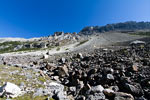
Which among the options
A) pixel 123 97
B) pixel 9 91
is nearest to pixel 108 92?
pixel 123 97

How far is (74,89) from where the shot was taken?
23.9 feet

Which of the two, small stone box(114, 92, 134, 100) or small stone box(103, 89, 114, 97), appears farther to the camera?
small stone box(103, 89, 114, 97)

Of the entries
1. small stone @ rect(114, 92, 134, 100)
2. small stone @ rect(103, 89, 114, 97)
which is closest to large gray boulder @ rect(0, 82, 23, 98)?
small stone @ rect(103, 89, 114, 97)

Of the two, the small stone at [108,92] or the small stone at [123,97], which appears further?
the small stone at [108,92]

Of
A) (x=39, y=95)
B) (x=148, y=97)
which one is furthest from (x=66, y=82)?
(x=148, y=97)

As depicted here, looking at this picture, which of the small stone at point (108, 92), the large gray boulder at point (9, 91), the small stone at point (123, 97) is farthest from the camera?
the large gray boulder at point (9, 91)

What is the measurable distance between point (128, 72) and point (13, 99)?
304 inches

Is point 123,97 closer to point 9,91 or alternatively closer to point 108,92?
point 108,92

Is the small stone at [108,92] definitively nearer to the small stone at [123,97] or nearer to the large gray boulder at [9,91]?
the small stone at [123,97]

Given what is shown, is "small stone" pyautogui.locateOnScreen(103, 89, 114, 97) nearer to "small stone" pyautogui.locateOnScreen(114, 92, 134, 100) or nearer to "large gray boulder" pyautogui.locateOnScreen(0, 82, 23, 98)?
"small stone" pyautogui.locateOnScreen(114, 92, 134, 100)

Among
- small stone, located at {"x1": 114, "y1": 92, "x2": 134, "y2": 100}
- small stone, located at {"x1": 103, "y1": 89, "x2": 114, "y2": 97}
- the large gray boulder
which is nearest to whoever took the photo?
small stone, located at {"x1": 114, "y1": 92, "x2": 134, "y2": 100}

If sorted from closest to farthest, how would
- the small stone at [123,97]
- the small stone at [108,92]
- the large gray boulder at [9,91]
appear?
1. the small stone at [123,97]
2. the small stone at [108,92]
3. the large gray boulder at [9,91]

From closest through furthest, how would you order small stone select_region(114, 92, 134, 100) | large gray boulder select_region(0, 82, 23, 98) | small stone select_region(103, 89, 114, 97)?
small stone select_region(114, 92, 134, 100)
small stone select_region(103, 89, 114, 97)
large gray boulder select_region(0, 82, 23, 98)

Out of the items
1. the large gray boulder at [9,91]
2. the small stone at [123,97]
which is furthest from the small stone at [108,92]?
the large gray boulder at [9,91]
